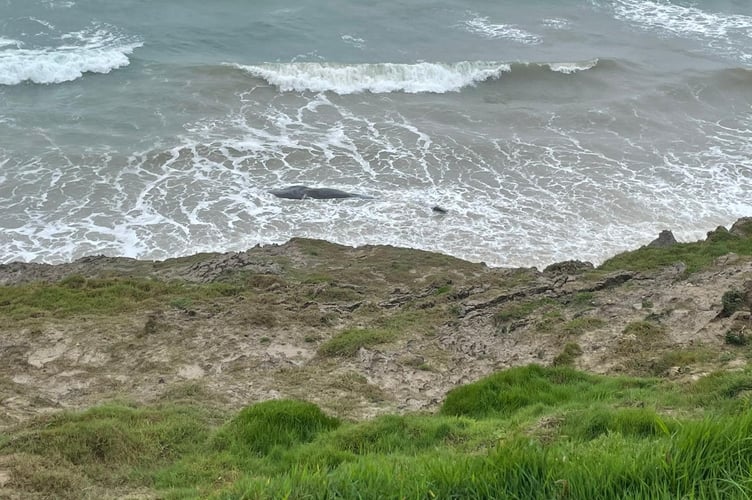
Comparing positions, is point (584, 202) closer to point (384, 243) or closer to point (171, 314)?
point (384, 243)

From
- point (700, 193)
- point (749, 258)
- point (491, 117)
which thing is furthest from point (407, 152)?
point (749, 258)

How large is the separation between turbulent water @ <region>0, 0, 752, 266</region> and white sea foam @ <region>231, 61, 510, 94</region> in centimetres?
11

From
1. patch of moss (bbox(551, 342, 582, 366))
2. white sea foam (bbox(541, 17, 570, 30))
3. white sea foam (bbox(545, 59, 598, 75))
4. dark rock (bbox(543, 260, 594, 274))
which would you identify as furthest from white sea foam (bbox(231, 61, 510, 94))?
patch of moss (bbox(551, 342, 582, 366))

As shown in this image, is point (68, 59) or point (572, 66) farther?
point (572, 66)

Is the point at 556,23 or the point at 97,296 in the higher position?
the point at 556,23

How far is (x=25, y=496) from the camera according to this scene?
5.14m

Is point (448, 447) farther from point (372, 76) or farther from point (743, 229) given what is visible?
point (372, 76)

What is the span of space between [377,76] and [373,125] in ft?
18.1

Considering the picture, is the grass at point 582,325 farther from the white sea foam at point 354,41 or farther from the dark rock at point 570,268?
the white sea foam at point 354,41

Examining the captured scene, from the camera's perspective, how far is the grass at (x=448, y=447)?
3494 mm

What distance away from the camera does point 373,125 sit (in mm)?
26594

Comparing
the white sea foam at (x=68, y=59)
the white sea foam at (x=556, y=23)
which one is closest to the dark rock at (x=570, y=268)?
the white sea foam at (x=68, y=59)

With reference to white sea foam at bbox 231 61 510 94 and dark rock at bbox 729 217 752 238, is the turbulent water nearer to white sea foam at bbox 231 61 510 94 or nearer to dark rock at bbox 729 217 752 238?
white sea foam at bbox 231 61 510 94

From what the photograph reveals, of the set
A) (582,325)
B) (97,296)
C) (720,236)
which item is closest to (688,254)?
(720,236)
